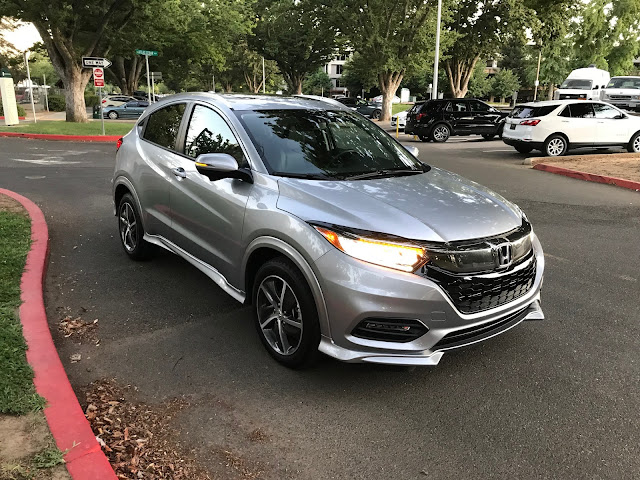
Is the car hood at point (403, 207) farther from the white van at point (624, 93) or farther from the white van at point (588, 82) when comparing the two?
the white van at point (588, 82)

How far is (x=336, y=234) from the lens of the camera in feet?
10.3

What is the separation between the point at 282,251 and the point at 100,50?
2807 cm

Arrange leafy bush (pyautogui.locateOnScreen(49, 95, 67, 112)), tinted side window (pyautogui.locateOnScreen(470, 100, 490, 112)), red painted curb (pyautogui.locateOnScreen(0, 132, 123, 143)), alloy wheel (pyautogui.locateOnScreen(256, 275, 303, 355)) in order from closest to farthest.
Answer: alloy wheel (pyautogui.locateOnScreen(256, 275, 303, 355))
red painted curb (pyautogui.locateOnScreen(0, 132, 123, 143))
tinted side window (pyautogui.locateOnScreen(470, 100, 490, 112))
leafy bush (pyautogui.locateOnScreen(49, 95, 67, 112))

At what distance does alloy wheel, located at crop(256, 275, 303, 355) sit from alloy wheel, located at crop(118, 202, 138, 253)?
96.5 inches

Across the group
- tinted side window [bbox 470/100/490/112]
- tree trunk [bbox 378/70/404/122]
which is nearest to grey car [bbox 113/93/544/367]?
tinted side window [bbox 470/100/490/112]

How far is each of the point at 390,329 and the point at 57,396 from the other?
191cm

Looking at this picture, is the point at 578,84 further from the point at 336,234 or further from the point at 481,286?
the point at 336,234

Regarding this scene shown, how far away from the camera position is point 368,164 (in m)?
4.23

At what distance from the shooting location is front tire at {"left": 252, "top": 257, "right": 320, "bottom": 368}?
327 centimetres

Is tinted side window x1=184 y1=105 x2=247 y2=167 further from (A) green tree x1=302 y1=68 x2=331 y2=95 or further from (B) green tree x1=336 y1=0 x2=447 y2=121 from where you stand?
(A) green tree x1=302 y1=68 x2=331 y2=95

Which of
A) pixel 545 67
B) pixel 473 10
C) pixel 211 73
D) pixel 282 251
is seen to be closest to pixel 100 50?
pixel 473 10

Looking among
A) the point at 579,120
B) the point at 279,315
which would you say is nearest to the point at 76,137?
the point at 579,120

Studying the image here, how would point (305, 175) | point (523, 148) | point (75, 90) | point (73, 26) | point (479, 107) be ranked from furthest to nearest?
point (75, 90) → point (73, 26) → point (479, 107) → point (523, 148) → point (305, 175)

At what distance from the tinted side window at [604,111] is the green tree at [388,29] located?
57.9ft
